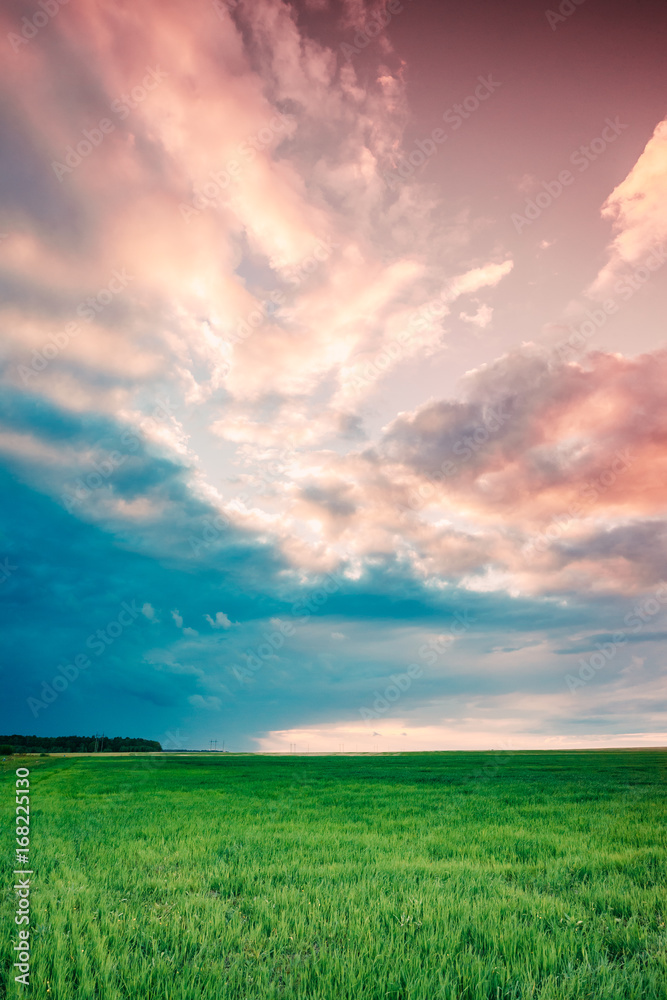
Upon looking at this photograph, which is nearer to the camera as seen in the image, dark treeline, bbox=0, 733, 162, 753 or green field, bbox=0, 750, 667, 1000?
green field, bbox=0, 750, 667, 1000

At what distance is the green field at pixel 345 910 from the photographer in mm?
5406

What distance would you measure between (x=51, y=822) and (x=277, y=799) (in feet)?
33.8

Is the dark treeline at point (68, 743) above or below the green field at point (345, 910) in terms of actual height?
below

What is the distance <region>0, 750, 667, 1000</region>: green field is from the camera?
17.7ft

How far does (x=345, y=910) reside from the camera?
24.5 ft

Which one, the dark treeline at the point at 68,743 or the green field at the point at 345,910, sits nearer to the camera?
the green field at the point at 345,910

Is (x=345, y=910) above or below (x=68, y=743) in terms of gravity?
above

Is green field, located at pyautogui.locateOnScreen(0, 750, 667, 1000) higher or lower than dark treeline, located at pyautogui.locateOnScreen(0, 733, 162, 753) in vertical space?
higher

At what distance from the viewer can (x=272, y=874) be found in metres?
9.59

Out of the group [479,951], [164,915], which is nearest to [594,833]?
[479,951]

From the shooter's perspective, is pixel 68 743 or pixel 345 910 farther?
pixel 68 743

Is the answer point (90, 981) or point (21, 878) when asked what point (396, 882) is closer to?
point (90, 981)

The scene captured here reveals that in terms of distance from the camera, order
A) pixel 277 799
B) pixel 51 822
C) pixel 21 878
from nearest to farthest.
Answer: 1. pixel 21 878
2. pixel 51 822
3. pixel 277 799

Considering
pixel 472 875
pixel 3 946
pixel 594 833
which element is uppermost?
pixel 3 946
